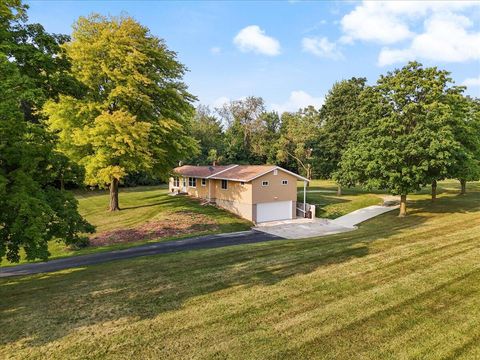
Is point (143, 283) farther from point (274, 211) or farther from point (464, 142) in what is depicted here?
point (464, 142)

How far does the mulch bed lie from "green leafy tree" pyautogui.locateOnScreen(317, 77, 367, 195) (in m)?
23.8

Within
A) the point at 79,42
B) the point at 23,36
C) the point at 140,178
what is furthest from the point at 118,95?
the point at 140,178

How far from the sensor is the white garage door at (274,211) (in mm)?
31623

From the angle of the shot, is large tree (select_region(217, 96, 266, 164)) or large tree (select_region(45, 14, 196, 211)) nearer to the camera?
large tree (select_region(45, 14, 196, 211))

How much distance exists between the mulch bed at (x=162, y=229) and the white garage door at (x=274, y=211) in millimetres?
5278

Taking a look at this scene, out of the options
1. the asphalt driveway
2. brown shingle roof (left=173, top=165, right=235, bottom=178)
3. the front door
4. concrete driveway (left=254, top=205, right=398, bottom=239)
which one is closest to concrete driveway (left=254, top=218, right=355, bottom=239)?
concrete driveway (left=254, top=205, right=398, bottom=239)

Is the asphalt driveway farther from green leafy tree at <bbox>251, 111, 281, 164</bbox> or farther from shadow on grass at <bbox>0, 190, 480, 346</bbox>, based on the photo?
green leafy tree at <bbox>251, 111, 281, 164</bbox>

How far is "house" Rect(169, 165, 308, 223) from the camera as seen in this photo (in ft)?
102

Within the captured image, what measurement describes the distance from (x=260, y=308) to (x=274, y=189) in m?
23.3

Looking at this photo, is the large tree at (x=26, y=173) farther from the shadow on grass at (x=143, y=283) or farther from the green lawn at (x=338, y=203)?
the green lawn at (x=338, y=203)

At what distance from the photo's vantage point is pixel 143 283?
12078mm

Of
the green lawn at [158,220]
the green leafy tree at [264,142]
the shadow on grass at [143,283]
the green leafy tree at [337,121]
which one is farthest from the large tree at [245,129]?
the shadow on grass at [143,283]

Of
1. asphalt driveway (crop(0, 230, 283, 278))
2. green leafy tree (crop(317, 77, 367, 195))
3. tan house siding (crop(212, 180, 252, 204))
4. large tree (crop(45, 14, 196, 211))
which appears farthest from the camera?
green leafy tree (crop(317, 77, 367, 195))

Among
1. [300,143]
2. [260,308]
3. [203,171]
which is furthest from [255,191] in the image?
[300,143]
